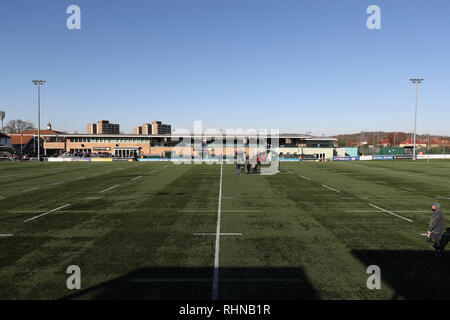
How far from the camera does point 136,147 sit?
275 feet

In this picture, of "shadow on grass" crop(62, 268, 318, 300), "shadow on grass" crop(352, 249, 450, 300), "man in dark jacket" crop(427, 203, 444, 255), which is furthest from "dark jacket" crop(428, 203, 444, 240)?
"shadow on grass" crop(62, 268, 318, 300)

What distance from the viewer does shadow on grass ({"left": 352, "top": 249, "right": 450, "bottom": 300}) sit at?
638 cm

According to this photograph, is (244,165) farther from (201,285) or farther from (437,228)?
(201,285)

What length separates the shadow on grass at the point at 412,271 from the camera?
20.9 feet

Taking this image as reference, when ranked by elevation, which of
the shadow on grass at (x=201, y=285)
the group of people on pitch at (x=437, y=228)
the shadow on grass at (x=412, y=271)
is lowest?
the shadow on grass at (x=201, y=285)

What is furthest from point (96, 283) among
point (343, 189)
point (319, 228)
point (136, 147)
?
point (136, 147)

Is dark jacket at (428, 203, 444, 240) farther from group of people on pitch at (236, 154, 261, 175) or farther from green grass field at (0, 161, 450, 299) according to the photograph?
group of people on pitch at (236, 154, 261, 175)

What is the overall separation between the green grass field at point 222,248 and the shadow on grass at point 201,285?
2cm

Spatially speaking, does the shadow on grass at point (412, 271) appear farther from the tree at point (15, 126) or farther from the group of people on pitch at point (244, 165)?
the tree at point (15, 126)

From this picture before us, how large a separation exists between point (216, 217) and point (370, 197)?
10.5 meters

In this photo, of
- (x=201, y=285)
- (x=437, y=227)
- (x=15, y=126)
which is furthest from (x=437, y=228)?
(x=15, y=126)

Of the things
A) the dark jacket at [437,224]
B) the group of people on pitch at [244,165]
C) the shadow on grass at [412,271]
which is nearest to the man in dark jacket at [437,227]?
the dark jacket at [437,224]

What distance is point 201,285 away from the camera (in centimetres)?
667
